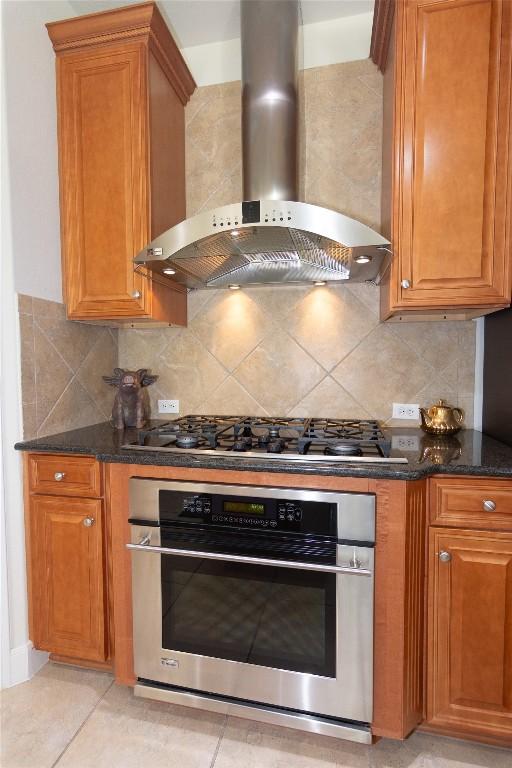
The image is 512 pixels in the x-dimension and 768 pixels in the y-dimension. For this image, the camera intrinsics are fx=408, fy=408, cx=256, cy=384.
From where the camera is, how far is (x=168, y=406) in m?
2.19

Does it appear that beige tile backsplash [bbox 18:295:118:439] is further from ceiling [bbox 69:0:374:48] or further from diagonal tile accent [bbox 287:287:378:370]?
ceiling [bbox 69:0:374:48]

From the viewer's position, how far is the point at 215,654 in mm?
1436

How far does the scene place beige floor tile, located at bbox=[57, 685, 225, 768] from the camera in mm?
1308

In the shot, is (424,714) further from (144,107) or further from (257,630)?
(144,107)

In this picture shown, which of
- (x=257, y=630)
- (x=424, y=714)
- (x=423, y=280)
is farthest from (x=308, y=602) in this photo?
(x=423, y=280)

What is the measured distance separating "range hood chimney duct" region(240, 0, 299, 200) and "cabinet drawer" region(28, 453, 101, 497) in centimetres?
127

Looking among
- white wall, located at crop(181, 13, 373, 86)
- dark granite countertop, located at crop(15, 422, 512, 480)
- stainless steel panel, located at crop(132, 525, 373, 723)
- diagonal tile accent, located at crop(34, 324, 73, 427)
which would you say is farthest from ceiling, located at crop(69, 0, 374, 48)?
stainless steel panel, located at crop(132, 525, 373, 723)

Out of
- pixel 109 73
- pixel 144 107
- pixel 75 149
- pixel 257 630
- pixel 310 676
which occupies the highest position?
pixel 109 73

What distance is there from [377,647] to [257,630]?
0.39m

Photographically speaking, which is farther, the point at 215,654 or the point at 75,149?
the point at 75,149

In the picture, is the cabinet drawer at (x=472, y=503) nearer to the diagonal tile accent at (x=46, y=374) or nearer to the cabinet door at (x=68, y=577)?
the cabinet door at (x=68, y=577)

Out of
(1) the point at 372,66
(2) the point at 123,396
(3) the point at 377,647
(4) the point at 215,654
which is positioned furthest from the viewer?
(2) the point at 123,396

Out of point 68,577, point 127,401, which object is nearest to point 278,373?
point 127,401

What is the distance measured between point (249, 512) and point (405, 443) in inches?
27.0
